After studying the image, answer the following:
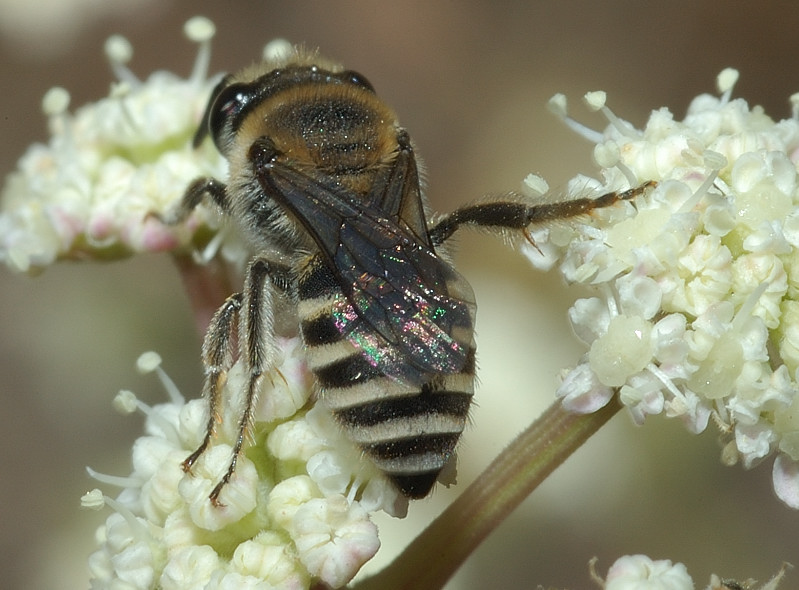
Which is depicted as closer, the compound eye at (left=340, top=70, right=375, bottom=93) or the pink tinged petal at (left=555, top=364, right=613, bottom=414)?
the pink tinged petal at (left=555, top=364, right=613, bottom=414)

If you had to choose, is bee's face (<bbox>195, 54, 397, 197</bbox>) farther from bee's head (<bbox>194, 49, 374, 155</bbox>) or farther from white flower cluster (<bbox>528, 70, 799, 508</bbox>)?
white flower cluster (<bbox>528, 70, 799, 508</bbox>)

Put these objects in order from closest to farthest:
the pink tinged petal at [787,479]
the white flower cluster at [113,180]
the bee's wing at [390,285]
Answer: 1. the bee's wing at [390,285]
2. the pink tinged petal at [787,479]
3. the white flower cluster at [113,180]

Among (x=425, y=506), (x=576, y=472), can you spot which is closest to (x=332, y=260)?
(x=425, y=506)

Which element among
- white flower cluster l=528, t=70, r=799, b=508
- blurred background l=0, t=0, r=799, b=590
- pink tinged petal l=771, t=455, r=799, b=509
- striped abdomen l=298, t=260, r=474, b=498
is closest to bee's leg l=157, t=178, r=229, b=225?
striped abdomen l=298, t=260, r=474, b=498

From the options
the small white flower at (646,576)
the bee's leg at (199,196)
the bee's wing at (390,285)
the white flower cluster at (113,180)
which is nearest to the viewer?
the bee's wing at (390,285)

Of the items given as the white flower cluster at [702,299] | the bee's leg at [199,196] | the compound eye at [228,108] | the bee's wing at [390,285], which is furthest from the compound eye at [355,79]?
the white flower cluster at [702,299]

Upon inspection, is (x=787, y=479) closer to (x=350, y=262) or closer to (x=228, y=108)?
(x=350, y=262)

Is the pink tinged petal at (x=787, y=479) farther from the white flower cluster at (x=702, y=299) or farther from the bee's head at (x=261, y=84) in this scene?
the bee's head at (x=261, y=84)
